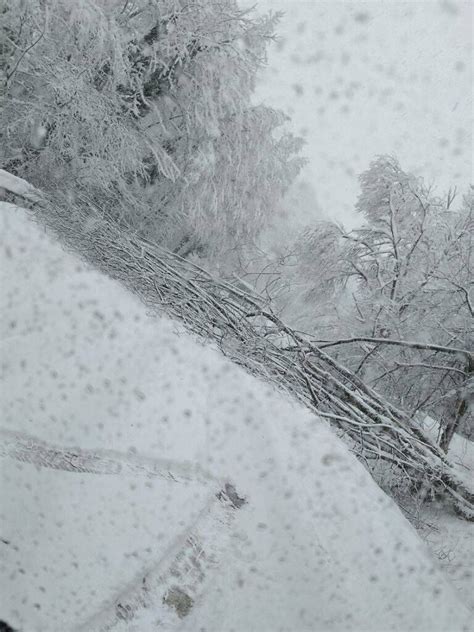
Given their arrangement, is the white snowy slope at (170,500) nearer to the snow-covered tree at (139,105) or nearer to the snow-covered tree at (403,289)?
the snow-covered tree at (403,289)

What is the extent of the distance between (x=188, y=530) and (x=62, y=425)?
90 cm

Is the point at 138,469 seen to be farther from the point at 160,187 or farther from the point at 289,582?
the point at 160,187

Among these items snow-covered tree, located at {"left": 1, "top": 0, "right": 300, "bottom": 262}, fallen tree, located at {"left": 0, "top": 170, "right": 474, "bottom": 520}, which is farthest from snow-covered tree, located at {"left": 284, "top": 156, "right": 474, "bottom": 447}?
snow-covered tree, located at {"left": 1, "top": 0, "right": 300, "bottom": 262}

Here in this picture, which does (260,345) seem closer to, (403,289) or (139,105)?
→ (403,289)

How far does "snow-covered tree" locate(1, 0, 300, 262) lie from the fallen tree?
197 cm

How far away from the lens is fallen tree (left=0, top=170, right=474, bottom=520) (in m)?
3.23

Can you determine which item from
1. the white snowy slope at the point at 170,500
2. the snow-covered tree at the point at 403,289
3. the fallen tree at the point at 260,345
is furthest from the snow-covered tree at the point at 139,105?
the white snowy slope at the point at 170,500

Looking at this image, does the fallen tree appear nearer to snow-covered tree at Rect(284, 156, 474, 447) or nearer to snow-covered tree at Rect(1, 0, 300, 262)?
snow-covered tree at Rect(284, 156, 474, 447)

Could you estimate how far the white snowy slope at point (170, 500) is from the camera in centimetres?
213

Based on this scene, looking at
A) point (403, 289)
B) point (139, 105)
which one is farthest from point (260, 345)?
point (139, 105)

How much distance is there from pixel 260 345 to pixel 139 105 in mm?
7521

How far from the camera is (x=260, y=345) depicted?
349cm

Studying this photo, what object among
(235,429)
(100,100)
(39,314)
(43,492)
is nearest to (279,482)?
(235,429)

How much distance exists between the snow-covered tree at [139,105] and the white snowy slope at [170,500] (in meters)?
3.41
